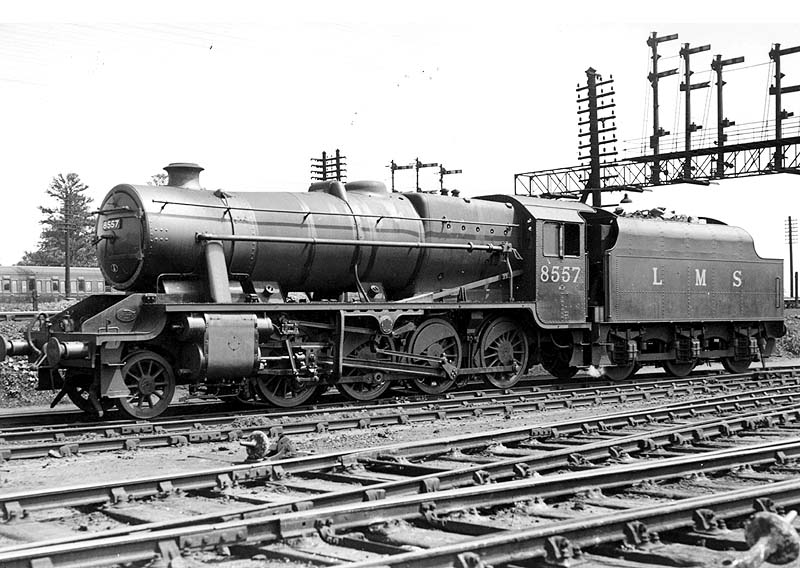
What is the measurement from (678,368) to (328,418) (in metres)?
8.98

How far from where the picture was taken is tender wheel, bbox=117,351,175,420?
10.9 meters

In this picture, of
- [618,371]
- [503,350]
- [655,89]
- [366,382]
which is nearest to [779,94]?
[655,89]

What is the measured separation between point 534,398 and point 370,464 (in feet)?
20.1

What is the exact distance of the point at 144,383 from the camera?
36.3ft

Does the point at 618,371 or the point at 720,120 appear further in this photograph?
the point at 720,120

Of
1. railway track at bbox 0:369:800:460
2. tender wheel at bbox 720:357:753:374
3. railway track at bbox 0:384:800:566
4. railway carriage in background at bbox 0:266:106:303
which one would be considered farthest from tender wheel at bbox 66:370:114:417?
railway carriage in background at bbox 0:266:106:303

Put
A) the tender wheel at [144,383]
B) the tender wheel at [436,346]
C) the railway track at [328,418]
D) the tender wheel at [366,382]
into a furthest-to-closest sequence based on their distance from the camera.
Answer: the tender wheel at [436,346] < the tender wheel at [366,382] < the tender wheel at [144,383] < the railway track at [328,418]

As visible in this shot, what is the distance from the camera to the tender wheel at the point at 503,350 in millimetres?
14555

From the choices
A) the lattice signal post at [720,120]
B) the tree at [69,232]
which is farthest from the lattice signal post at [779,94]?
the tree at [69,232]

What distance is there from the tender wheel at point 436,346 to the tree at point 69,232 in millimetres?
71247

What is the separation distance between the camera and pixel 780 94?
96.3 feet

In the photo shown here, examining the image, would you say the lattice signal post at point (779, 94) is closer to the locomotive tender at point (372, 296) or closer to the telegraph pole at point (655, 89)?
the telegraph pole at point (655, 89)

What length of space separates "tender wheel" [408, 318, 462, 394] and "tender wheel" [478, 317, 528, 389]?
0.53m

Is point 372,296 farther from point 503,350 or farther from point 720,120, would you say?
point 720,120
